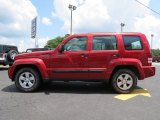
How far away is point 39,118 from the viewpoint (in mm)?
6625

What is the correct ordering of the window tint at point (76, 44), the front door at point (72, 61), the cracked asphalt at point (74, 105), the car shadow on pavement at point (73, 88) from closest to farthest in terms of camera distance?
the cracked asphalt at point (74, 105)
the front door at point (72, 61)
the window tint at point (76, 44)
the car shadow on pavement at point (73, 88)

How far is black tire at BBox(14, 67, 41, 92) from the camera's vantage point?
9883 millimetres

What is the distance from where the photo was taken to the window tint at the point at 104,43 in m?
9.75

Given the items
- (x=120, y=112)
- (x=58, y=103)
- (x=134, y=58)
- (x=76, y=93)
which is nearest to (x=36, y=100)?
(x=58, y=103)

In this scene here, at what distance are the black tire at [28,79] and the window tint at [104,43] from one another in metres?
1.97

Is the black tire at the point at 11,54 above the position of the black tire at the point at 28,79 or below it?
above

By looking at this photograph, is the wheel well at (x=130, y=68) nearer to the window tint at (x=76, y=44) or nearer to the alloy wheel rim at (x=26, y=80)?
the window tint at (x=76, y=44)

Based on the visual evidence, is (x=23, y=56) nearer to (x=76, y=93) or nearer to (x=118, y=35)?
(x=76, y=93)

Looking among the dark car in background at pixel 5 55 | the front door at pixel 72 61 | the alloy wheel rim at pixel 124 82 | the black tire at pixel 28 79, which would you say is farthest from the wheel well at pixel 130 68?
the dark car in background at pixel 5 55

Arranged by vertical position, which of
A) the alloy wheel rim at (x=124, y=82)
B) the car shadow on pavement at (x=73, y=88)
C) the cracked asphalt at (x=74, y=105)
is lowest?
the cracked asphalt at (x=74, y=105)

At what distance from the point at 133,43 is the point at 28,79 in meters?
3.39

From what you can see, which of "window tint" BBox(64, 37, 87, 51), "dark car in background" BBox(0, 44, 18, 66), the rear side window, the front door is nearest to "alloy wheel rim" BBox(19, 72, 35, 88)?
the front door

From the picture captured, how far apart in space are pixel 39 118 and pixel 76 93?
316 cm

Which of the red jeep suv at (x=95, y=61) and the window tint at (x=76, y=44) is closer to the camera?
the red jeep suv at (x=95, y=61)
